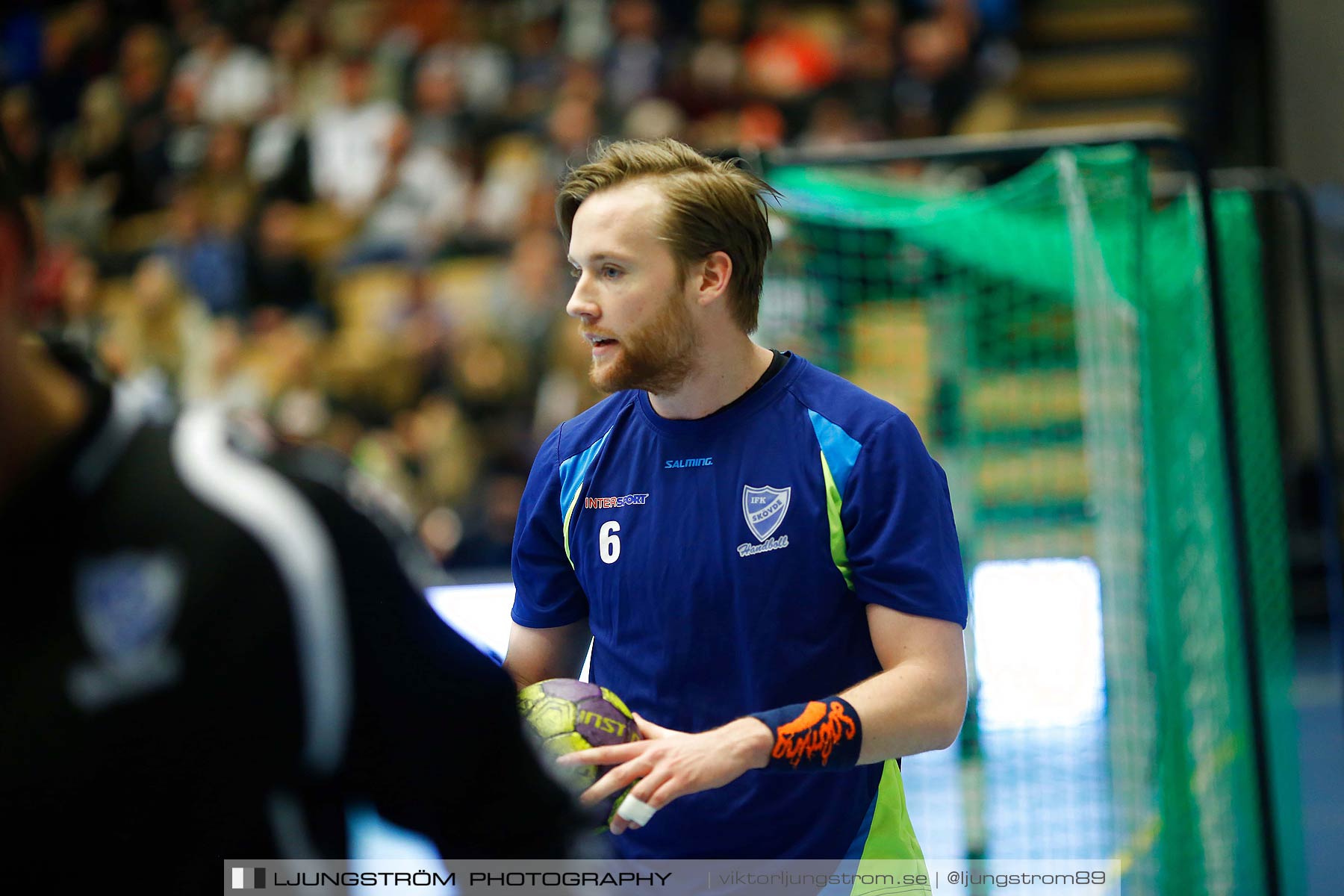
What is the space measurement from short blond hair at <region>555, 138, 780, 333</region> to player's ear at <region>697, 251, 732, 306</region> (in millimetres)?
12

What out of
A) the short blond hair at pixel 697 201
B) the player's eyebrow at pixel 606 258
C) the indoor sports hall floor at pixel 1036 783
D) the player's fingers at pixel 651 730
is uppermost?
the short blond hair at pixel 697 201

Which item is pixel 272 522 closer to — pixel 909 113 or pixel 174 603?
pixel 174 603

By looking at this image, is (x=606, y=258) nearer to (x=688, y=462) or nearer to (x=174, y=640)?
(x=688, y=462)

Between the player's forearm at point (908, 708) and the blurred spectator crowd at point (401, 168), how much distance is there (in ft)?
20.3

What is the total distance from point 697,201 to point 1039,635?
11.4ft

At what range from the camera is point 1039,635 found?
17.2ft

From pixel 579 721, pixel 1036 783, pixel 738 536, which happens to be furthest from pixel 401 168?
pixel 579 721

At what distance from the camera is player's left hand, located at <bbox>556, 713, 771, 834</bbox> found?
6.31 ft

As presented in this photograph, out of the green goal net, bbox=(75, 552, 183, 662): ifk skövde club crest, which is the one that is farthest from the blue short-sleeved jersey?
the green goal net

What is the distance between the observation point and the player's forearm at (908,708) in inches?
80.3

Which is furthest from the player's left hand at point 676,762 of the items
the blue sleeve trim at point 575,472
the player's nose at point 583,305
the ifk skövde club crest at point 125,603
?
the ifk skövde club crest at point 125,603

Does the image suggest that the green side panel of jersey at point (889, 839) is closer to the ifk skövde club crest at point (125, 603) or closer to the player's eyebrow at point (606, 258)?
the player's eyebrow at point (606, 258)

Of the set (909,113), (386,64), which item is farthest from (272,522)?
(386,64)

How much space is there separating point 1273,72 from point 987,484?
7.87 m
